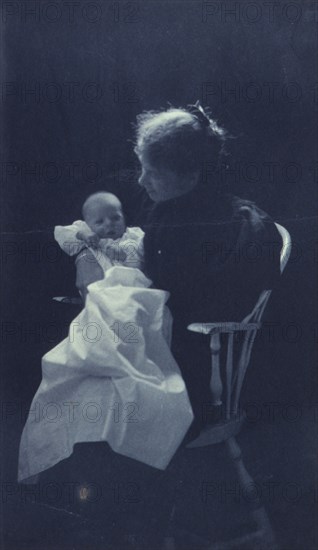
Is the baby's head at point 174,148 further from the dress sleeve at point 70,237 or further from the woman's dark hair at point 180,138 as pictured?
the dress sleeve at point 70,237

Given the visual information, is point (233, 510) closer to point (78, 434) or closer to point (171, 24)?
point (78, 434)

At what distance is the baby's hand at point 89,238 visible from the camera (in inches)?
67.9

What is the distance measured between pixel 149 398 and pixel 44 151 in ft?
2.75

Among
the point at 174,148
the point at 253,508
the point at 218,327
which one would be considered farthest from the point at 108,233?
the point at 253,508

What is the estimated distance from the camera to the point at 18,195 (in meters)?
1.78

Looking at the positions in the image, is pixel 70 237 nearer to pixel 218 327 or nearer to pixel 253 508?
pixel 218 327

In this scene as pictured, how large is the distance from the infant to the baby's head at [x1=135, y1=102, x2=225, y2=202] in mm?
125

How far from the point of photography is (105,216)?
1.72 meters

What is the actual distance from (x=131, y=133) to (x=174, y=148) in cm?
15

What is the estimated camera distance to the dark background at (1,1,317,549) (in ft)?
5.71

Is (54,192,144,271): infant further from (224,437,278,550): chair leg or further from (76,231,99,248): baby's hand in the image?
(224,437,278,550): chair leg

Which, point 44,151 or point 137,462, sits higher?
point 44,151

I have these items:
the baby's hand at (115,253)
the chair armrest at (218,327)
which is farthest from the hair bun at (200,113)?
the chair armrest at (218,327)

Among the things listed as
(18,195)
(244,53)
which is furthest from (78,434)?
(244,53)
